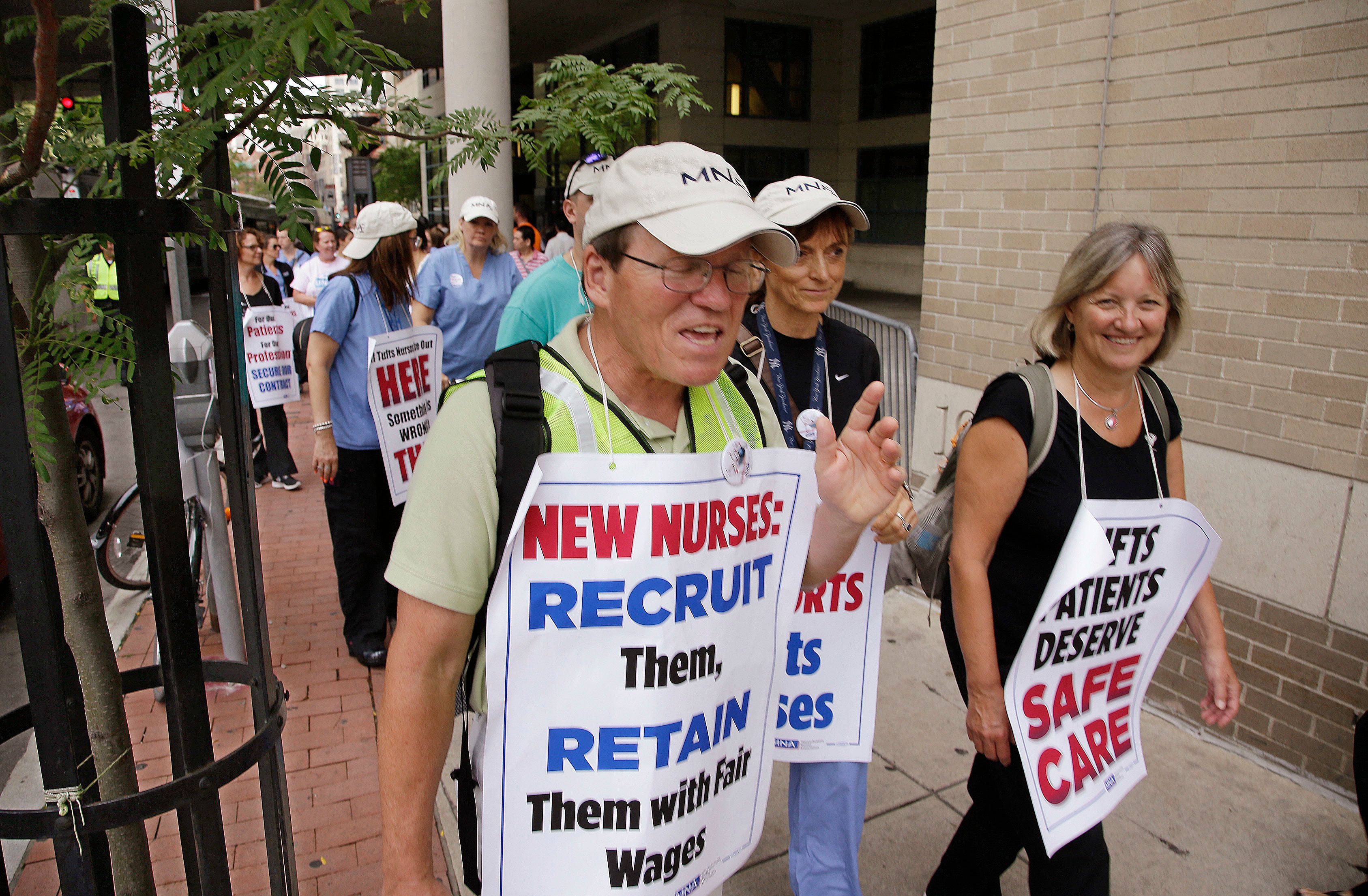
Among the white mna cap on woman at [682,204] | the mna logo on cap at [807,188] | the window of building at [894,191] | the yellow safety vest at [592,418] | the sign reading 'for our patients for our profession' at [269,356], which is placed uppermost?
the window of building at [894,191]

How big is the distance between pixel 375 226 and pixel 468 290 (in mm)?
708

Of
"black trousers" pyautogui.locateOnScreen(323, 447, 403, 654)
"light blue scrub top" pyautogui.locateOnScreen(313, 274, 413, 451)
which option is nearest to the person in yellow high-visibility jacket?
"light blue scrub top" pyautogui.locateOnScreen(313, 274, 413, 451)

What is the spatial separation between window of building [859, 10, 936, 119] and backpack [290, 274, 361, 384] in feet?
42.1

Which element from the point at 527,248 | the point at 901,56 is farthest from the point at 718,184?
the point at 901,56

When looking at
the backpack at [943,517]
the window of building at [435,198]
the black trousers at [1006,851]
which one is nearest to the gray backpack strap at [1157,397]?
the backpack at [943,517]

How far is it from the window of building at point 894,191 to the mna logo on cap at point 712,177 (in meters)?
16.8

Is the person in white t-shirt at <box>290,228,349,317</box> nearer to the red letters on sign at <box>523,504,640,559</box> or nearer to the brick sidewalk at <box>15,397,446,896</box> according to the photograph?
the brick sidewalk at <box>15,397,446,896</box>

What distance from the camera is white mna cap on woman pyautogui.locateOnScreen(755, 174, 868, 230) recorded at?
262cm

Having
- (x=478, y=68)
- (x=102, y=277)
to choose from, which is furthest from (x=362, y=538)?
(x=478, y=68)

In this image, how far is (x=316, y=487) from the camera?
8.46 m

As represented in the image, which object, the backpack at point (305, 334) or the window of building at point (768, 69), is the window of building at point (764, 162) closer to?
the window of building at point (768, 69)

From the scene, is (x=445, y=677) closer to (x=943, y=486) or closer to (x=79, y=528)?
(x=79, y=528)

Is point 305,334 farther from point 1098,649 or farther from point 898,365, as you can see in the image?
point 1098,649

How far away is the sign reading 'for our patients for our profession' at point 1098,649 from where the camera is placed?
7.66ft
